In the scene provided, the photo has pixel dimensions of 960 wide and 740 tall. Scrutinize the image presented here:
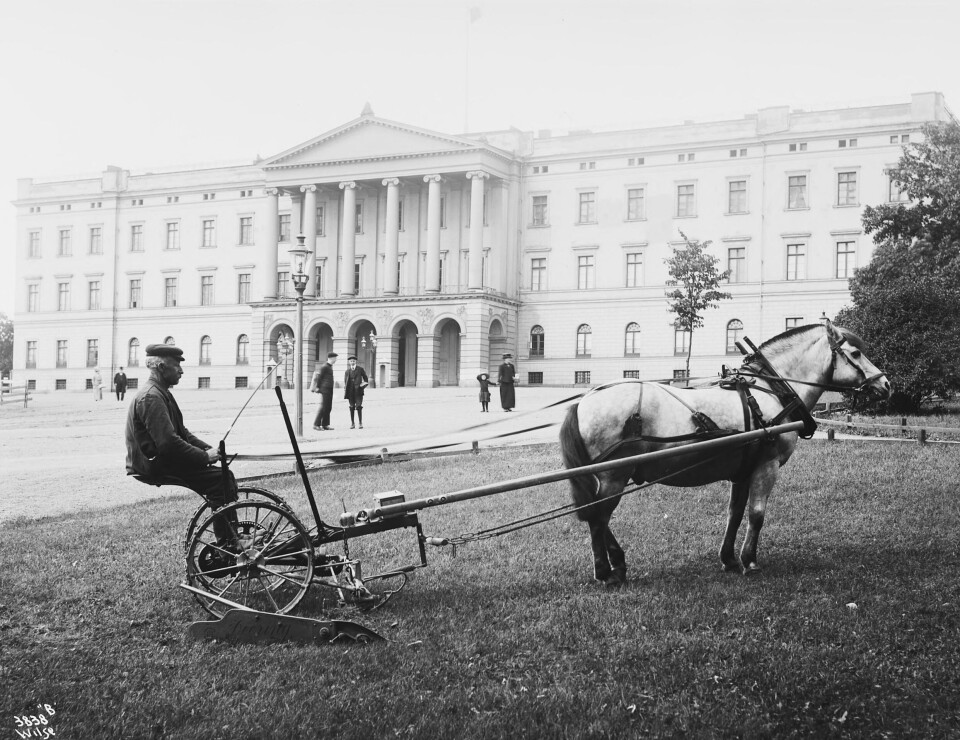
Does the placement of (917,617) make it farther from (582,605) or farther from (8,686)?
(8,686)

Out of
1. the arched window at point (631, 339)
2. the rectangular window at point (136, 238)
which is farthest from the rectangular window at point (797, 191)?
the rectangular window at point (136, 238)

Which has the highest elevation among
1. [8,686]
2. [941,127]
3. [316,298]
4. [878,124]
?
[878,124]

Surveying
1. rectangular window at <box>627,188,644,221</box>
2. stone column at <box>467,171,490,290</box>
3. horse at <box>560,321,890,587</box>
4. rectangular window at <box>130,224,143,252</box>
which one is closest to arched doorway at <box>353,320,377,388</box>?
stone column at <box>467,171,490,290</box>

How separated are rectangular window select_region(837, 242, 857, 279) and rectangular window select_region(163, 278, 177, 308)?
46854 millimetres

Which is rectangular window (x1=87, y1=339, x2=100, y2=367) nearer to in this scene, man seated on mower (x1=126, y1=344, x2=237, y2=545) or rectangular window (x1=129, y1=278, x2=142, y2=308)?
rectangular window (x1=129, y1=278, x2=142, y2=308)

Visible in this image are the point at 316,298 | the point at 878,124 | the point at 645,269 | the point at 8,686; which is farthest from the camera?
the point at 316,298

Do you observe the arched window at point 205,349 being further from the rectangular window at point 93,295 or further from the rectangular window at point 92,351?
the rectangular window at point 93,295

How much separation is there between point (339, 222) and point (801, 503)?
5594 cm

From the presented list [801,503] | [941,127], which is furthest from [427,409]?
[801,503]

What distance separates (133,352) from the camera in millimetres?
73000

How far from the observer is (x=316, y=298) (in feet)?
202

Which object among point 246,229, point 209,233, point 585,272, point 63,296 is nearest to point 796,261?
point 585,272

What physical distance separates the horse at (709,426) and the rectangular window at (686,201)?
50.0m

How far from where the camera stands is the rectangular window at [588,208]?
5891 cm
